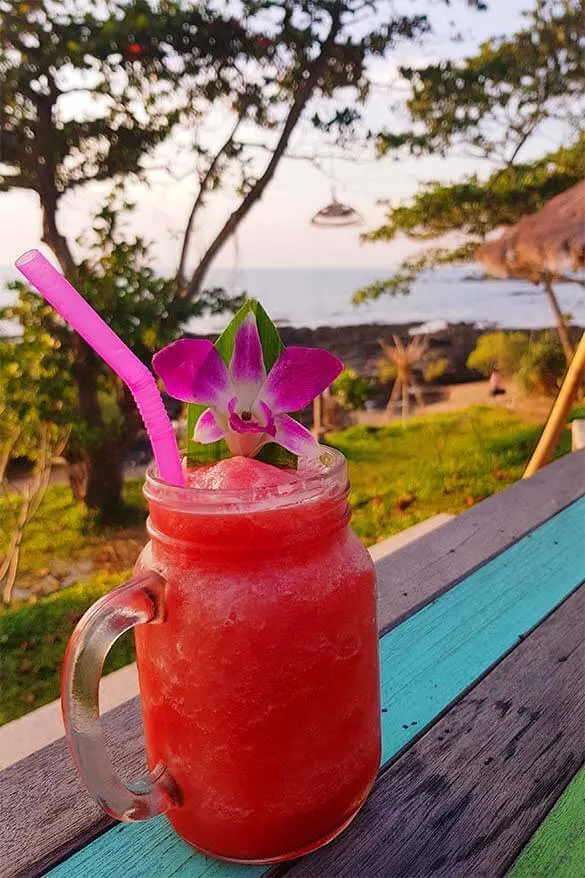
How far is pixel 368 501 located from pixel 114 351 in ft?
9.69

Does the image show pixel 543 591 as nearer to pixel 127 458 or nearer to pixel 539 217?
pixel 127 458

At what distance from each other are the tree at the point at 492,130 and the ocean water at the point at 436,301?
0.33ft

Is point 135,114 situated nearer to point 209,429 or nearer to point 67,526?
point 67,526

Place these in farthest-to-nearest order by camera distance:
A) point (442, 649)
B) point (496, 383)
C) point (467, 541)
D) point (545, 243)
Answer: point (496, 383) → point (545, 243) → point (467, 541) → point (442, 649)

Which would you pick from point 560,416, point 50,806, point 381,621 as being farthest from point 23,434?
point 50,806

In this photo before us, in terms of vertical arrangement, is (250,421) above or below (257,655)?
above

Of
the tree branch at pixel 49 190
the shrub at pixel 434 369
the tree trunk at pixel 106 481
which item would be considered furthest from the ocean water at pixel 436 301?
the tree branch at pixel 49 190

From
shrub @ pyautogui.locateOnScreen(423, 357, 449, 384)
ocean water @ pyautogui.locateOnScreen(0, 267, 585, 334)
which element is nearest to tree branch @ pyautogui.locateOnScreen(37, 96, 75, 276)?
ocean water @ pyautogui.locateOnScreen(0, 267, 585, 334)

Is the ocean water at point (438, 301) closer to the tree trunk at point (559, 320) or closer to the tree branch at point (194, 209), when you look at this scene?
the tree trunk at point (559, 320)

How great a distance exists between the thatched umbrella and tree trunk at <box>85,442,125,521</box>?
2.15 metres

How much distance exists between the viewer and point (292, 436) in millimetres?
454

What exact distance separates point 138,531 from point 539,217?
250 cm

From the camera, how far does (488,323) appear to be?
541 centimetres

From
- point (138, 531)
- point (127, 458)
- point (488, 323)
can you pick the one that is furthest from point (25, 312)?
point (488, 323)
